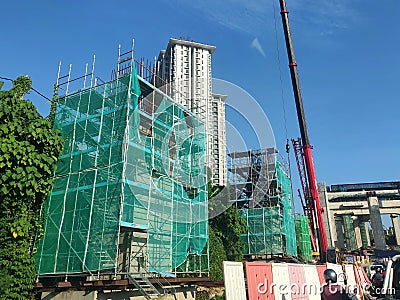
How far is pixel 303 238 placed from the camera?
125ft

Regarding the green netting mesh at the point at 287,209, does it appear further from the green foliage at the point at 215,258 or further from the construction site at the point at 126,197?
the construction site at the point at 126,197

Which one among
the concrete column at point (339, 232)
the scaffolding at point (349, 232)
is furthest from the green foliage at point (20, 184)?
the scaffolding at point (349, 232)

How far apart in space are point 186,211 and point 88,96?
716 centimetres

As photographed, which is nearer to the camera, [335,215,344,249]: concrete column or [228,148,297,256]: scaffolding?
[228,148,297,256]: scaffolding

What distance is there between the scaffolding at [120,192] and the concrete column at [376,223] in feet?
127

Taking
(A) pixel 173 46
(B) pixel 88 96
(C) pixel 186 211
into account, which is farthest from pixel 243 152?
(A) pixel 173 46

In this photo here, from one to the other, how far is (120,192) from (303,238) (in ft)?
98.8

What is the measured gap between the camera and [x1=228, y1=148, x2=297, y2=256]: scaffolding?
2834 cm

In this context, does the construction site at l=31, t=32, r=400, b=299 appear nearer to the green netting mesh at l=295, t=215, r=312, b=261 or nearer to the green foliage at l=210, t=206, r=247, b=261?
the green foliage at l=210, t=206, r=247, b=261

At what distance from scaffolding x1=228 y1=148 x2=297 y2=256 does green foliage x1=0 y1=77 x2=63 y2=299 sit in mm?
18763

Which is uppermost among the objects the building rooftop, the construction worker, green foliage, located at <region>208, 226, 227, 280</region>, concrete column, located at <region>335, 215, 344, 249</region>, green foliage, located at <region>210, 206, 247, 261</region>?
the building rooftop

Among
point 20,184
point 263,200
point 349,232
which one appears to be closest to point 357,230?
point 349,232

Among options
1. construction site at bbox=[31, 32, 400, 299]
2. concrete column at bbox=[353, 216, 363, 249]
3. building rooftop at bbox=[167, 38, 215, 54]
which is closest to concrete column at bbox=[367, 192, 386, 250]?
concrete column at bbox=[353, 216, 363, 249]

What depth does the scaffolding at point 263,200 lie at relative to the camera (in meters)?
28.3
